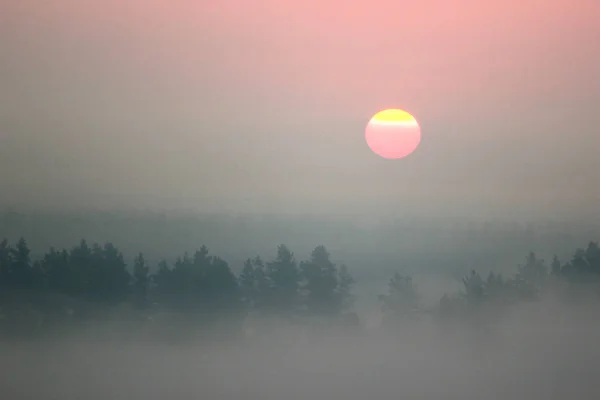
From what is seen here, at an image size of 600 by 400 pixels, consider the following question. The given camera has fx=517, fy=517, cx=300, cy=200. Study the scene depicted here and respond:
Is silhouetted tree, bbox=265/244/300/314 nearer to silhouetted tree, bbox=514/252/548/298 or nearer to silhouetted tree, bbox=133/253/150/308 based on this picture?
silhouetted tree, bbox=133/253/150/308

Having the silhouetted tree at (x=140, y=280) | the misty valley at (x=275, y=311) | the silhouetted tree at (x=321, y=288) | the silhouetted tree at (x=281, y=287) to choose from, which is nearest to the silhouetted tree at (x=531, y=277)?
the misty valley at (x=275, y=311)

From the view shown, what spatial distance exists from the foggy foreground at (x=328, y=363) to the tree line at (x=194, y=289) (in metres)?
0.05

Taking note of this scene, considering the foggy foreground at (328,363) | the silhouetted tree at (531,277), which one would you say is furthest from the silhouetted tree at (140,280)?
the silhouetted tree at (531,277)

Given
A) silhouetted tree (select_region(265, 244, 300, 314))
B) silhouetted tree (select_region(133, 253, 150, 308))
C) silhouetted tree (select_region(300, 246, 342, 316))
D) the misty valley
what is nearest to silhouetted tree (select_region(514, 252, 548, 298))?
the misty valley

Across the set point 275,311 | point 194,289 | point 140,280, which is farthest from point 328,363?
point 140,280

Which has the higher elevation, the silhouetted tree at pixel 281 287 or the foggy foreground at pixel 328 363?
the silhouetted tree at pixel 281 287

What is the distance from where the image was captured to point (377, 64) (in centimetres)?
144

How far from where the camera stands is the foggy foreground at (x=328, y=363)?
141cm

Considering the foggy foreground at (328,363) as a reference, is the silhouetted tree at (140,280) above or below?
above

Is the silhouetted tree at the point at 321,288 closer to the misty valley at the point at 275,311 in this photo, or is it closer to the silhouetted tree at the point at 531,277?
the misty valley at the point at 275,311

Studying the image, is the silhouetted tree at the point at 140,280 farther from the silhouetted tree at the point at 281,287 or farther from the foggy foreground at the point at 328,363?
the silhouetted tree at the point at 281,287

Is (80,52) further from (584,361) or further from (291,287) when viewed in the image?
(584,361)

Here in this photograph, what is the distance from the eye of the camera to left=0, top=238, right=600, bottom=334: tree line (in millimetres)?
1409

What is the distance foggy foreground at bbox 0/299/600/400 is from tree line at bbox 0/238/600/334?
5 cm
